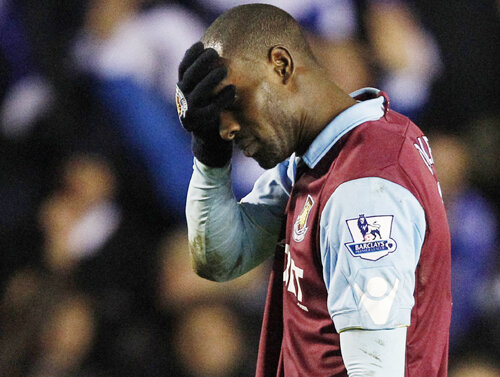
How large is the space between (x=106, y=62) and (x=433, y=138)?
42.7 inches

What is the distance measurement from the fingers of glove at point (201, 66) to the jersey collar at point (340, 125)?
24cm

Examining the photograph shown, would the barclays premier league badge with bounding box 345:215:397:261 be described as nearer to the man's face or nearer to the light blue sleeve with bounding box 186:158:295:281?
the man's face

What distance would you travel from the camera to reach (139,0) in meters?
2.63

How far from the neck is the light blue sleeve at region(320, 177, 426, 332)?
235mm

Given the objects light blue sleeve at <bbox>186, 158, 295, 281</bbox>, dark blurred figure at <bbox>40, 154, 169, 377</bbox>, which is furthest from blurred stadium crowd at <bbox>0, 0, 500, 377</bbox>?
light blue sleeve at <bbox>186, 158, 295, 281</bbox>

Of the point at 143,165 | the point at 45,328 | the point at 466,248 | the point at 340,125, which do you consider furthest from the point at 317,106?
the point at 45,328

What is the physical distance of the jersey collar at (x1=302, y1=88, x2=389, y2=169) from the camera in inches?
58.6

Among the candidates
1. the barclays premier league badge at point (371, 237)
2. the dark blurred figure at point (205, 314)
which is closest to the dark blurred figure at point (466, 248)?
the dark blurred figure at point (205, 314)

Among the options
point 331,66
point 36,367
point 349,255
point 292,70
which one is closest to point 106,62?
point 331,66

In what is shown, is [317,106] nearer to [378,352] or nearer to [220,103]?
[220,103]

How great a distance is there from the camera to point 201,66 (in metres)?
1.49

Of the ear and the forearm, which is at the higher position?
the ear

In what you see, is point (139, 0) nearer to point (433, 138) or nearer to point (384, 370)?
point (433, 138)

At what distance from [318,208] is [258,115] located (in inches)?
9.5
